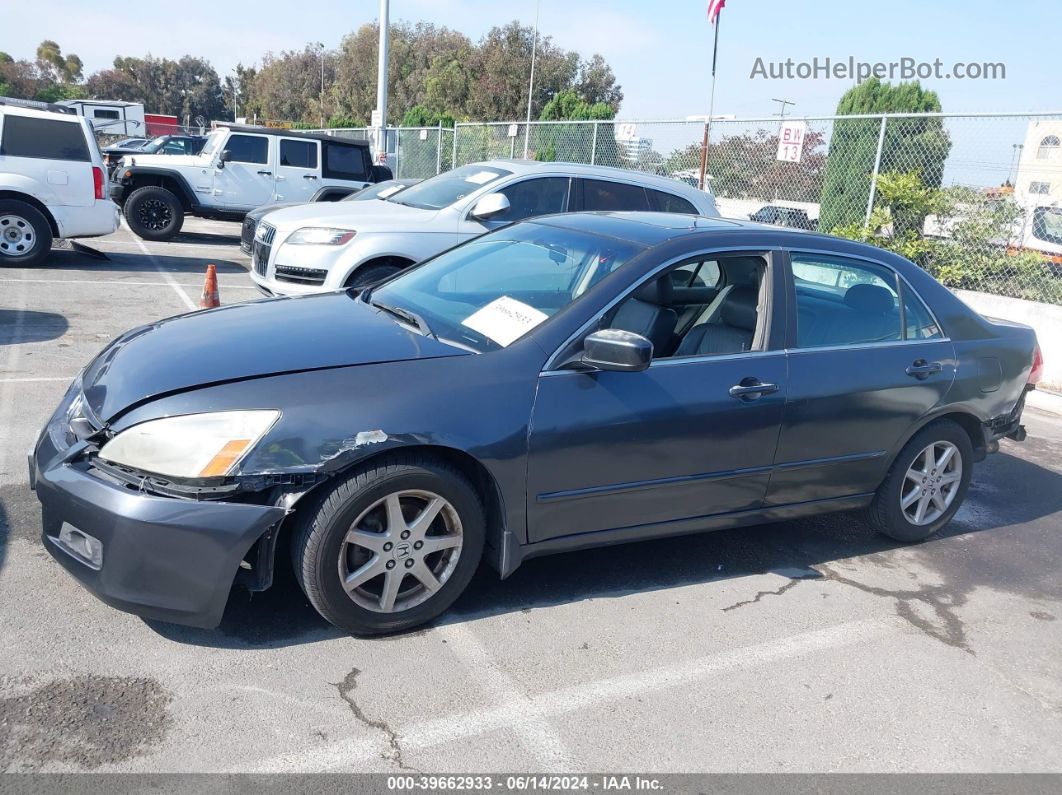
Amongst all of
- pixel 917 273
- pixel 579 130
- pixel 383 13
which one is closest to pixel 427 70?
pixel 383 13

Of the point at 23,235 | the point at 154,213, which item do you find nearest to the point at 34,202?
the point at 23,235

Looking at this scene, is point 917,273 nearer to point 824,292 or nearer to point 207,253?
point 824,292

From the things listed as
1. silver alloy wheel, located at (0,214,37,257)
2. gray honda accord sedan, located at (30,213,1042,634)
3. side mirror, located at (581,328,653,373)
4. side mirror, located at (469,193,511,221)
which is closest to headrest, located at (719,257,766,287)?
gray honda accord sedan, located at (30,213,1042,634)

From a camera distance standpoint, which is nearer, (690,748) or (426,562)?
(690,748)

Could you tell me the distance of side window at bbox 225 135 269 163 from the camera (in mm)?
15773

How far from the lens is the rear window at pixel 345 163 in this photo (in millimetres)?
16516

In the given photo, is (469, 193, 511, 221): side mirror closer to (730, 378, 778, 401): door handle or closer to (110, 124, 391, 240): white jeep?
(730, 378, 778, 401): door handle

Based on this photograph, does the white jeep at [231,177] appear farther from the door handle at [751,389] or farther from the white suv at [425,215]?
the door handle at [751,389]

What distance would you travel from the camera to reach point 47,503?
3307 mm

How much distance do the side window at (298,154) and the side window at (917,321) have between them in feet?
43.8

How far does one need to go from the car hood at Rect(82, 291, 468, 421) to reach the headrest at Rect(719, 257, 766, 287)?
4.93 feet

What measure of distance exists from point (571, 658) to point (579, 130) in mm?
14099

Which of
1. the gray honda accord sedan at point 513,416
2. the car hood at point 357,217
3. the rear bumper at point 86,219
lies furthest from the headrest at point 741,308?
the rear bumper at point 86,219

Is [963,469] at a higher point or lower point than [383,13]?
lower
